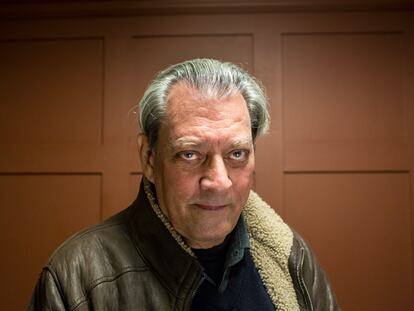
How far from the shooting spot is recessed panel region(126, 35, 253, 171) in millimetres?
1907

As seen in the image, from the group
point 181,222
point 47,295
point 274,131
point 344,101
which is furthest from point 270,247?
point 344,101

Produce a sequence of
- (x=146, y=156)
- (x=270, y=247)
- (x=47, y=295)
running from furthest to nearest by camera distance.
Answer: (x=270, y=247) → (x=146, y=156) → (x=47, y=295)

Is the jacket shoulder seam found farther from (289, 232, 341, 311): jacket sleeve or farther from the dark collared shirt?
(289, 232, 341, 311): jacket sleeve

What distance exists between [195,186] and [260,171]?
1.01m

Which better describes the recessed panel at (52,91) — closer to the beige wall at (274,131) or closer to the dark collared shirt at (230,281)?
the beige wall at (274,131)

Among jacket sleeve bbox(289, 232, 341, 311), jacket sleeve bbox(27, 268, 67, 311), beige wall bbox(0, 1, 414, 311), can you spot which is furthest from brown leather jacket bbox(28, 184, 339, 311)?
beige wall bbox(0, 1, 414, 311)

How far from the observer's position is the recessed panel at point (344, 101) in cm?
188

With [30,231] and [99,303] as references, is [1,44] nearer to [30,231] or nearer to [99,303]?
[30,231]

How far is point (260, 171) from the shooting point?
1885 mm

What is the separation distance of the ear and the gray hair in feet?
0.05

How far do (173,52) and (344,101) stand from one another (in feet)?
Answer: 2.44

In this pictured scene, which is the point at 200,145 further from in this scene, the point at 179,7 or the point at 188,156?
the point at 179,7

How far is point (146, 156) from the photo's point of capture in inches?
39.1

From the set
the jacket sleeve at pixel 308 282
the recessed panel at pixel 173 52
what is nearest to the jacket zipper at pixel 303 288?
the jacket sleeve at pixel 308 282
